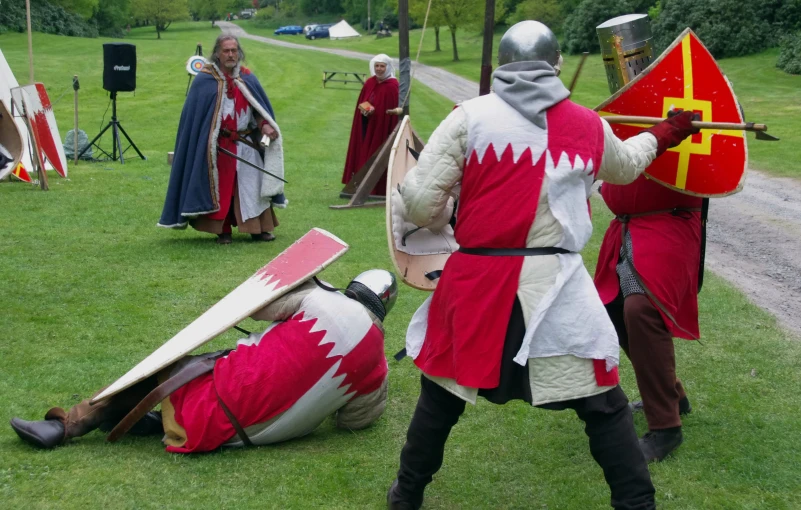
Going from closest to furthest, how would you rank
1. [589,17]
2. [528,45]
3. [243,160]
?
1. [528,45]
2. [243,160]
3. [589,17]

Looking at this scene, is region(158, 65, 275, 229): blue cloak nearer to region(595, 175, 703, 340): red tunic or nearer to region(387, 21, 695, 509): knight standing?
region(595, 175, 703, 340): red tunic

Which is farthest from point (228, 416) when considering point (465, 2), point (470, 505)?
point (465, 2)

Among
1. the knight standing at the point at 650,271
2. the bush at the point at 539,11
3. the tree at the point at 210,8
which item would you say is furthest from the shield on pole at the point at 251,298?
the tree at the point at 210,8

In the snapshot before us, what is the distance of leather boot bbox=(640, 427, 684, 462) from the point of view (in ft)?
12.8

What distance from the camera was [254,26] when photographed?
267ft

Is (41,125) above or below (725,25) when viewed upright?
below

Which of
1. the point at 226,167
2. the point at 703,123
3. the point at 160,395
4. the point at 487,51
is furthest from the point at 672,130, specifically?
the point at 226,167

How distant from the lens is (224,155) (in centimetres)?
836

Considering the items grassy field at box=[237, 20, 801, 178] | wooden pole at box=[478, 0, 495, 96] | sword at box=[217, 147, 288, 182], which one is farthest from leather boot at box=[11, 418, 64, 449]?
grassy field at box=[237, 20, 801, 178]

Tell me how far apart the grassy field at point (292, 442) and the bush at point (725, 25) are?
72.4ft

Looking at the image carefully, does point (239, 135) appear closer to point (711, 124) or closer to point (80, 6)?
point (711, 124)

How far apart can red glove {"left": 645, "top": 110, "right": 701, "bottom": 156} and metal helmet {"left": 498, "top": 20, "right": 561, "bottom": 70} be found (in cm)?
50

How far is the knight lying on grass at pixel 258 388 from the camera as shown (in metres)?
3.82

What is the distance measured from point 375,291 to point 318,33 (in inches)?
2502
